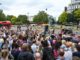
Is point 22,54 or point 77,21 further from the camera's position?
point 77,21

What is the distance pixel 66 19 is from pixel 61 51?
157m

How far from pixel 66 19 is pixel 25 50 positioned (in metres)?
157

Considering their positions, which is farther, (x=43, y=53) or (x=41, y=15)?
(x=41, y=15)

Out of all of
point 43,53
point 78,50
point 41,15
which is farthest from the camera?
point 41,15

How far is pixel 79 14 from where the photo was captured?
147750mm

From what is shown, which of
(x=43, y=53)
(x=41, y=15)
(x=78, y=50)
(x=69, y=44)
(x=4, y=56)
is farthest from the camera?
(x=41, y=15)

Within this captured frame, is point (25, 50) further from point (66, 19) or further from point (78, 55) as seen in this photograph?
point (66, 19)

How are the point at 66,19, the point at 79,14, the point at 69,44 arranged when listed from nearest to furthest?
the point at 69,44, the point at 79,14, the point at 66,19

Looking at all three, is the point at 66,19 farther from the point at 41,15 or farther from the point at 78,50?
the point at 78,50

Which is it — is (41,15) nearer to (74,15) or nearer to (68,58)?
(74,15)

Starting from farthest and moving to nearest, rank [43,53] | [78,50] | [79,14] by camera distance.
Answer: [79,14] → [43,53] → [78,50]

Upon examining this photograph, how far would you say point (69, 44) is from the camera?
41.3 ft

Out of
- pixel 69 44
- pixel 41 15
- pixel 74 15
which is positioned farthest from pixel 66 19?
pixel 69 44

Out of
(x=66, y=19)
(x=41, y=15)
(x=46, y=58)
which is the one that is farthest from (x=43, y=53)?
(x=41, y=15)
